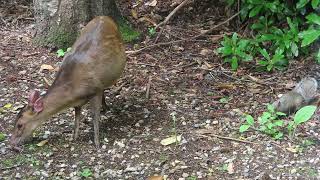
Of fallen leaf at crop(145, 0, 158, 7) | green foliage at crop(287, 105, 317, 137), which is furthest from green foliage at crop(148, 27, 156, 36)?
green foliage at crop(287, 105, 317, 137)

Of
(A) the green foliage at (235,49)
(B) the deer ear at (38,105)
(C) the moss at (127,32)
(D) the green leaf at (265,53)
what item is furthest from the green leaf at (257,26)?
(B) the deer ear at (38,105)

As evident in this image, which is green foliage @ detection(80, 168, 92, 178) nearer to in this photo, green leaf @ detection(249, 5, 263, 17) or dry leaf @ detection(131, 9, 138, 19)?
green leaf @ detection(249, 5, 263, 17)


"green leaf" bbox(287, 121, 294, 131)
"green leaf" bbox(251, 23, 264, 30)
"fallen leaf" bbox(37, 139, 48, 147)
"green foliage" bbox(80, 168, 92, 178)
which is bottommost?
"green foliage" bbox(80, 168, 92, 178)

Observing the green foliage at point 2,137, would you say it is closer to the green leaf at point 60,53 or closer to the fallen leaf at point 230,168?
the green leaf at point 60,53

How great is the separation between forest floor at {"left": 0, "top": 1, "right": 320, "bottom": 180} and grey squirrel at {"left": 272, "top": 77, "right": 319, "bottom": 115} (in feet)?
0.75

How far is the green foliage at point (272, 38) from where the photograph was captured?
6355 mm

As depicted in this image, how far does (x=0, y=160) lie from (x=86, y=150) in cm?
74

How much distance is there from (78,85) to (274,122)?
180cm

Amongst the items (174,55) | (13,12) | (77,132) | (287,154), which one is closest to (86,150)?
(77,132)

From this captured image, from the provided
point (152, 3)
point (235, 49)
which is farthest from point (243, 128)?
point (152, 3)

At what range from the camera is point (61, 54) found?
682 cm

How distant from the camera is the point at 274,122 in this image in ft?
17.5

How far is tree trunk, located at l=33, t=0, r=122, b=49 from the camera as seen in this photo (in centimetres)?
682

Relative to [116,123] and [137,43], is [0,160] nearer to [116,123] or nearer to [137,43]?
[116,123]
